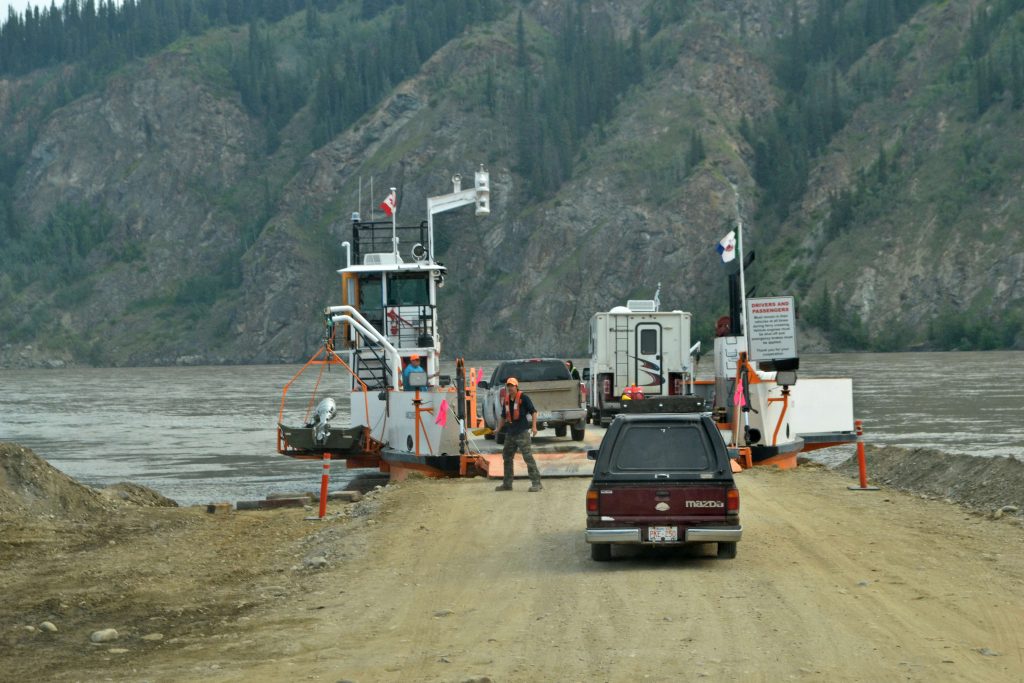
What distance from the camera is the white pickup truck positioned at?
26.7 metres

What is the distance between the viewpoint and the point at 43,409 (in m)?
72.1

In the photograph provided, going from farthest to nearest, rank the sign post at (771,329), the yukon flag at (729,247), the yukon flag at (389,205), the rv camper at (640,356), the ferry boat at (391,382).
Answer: the yukon flag at (389,205)
the rv camper at (640,356)
the yukon flag at (729,247)
the ferry boat at (391,382)
the sign post at (771,329)

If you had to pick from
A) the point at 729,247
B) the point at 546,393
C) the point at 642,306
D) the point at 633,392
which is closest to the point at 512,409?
the point at 546,393

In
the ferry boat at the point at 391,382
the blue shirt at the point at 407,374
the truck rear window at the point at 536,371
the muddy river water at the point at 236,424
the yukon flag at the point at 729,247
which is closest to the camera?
the ferry boat at the point at 391,382

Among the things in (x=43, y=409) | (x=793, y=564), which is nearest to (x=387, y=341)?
(x=793, y=564)

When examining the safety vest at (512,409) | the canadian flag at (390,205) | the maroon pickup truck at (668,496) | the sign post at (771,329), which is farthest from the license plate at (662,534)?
the canadian flag at (390,205)

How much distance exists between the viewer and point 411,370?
27734mm

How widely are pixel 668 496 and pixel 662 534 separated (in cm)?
37

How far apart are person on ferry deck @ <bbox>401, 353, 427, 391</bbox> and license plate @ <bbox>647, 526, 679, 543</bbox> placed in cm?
1231

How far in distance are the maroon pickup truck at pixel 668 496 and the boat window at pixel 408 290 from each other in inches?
686

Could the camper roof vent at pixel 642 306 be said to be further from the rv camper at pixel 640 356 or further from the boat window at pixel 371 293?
the boat window at pixel 371 293

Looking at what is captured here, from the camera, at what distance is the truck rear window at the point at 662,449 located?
46.3 feet

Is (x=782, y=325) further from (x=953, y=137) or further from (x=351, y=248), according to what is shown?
(x=953, y=137)

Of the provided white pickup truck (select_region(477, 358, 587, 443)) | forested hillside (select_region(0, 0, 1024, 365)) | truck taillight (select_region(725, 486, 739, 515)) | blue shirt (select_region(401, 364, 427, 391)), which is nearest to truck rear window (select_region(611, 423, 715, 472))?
truck taillight (select_region(725, 486, 739, 515))
